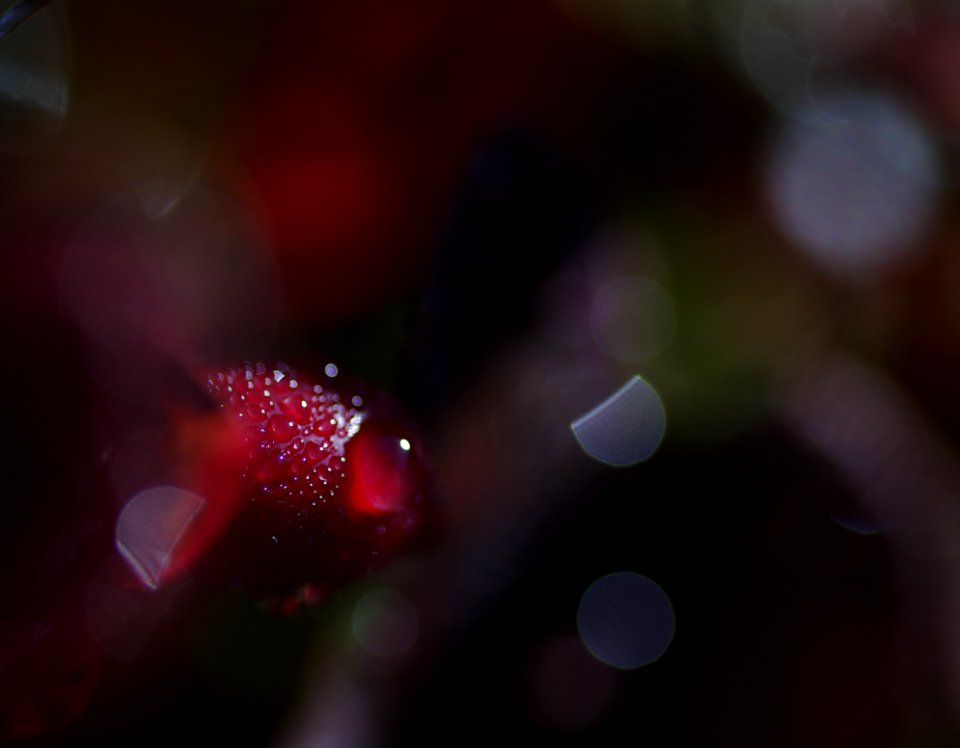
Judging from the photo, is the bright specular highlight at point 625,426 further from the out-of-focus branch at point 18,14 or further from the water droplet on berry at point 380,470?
the out-of-focus branch at point 18,14

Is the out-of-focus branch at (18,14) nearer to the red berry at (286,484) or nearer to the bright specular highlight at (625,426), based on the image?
the red berry at (286,484)

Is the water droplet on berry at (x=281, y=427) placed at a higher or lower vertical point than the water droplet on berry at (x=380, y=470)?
higher

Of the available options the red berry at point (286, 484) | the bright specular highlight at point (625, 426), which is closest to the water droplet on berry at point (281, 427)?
the red berry at point (286, 484)

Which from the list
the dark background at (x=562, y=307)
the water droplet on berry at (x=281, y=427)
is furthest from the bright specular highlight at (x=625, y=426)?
the water droplet on berry at (x=281, y=427)

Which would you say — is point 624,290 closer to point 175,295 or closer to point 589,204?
point 589,204

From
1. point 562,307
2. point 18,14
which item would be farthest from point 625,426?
point 18,14

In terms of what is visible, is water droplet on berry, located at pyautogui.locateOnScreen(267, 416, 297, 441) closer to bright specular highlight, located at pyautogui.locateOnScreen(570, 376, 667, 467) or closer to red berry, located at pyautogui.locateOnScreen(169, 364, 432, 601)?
red berry, located at pyautogui.locateOnScreen(169, 364, 432, 601)

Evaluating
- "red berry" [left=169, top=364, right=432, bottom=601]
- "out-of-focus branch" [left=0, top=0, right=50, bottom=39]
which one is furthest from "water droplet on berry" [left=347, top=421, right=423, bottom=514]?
"out-of-focus branch" [left=0, top=0, right=50, bottom=39]

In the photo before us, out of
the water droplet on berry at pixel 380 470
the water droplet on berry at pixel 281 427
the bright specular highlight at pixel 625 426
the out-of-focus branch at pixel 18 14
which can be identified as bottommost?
the bright specular highlight at pixel 625 426

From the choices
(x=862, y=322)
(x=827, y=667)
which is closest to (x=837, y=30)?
(x=862, y=322)
